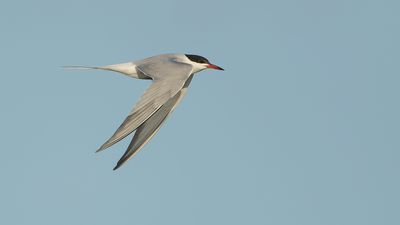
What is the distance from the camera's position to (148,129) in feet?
38.6

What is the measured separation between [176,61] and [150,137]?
1424mm

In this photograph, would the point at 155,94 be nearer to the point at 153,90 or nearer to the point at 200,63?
the point at 153,90

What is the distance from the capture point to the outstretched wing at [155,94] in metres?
9.52

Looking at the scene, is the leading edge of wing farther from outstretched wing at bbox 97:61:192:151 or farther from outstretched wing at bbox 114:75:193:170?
outstretched wing at bbox 97:61:192:151

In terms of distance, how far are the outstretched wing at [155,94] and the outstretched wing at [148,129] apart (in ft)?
3.58

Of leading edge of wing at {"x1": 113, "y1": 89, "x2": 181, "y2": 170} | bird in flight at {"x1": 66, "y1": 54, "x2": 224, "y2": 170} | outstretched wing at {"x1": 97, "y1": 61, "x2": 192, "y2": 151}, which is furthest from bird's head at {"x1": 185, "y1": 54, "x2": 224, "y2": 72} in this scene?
outstretched wing at {"x1": 97, "y1": 61, "x2": 192, "y2": 151}

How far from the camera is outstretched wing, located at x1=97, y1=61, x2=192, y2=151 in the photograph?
375 inches

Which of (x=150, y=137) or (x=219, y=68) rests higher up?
(x=219, y=68)

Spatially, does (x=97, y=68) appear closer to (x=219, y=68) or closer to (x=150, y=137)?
(x=150, y=137)

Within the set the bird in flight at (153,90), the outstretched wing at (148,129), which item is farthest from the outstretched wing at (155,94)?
the outstretched wing at (148,129)

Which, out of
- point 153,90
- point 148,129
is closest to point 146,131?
point 148,129

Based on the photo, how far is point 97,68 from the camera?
11812 mm

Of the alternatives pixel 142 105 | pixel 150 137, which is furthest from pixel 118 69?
pixel 142 105

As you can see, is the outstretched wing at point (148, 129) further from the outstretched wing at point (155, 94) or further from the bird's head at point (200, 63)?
the outstretched wing at point (155, 94)
